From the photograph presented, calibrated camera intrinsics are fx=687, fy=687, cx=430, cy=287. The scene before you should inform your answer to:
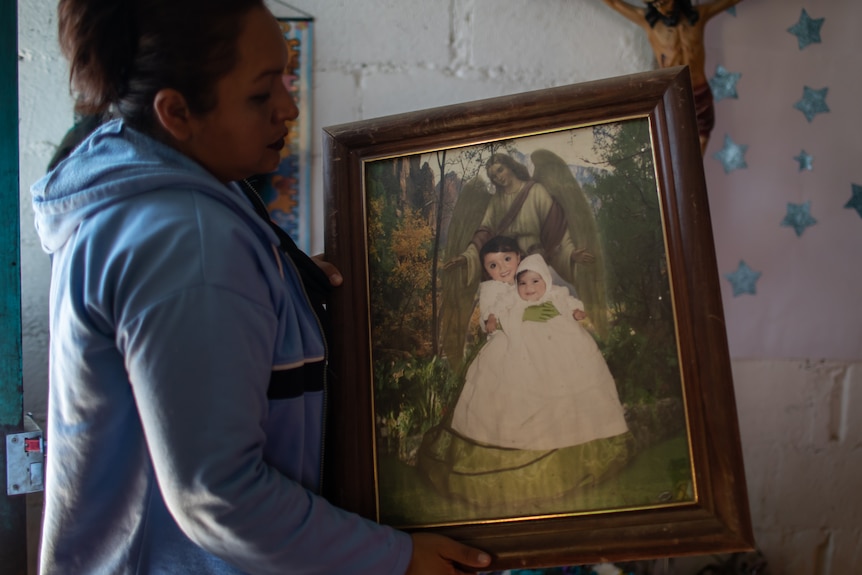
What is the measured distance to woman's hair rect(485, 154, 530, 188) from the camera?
1093 millimetres

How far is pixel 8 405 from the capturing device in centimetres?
159

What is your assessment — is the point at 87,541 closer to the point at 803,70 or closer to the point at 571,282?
the point at 571,282

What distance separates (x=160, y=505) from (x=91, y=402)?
157 millimetres

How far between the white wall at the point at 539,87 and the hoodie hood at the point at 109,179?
1.17 meters

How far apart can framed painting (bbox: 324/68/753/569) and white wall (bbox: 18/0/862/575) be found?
957 mm

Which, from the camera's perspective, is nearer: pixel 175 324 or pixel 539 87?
pixel 175 324

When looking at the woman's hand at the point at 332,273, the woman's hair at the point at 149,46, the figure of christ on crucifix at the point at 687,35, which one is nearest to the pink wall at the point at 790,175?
the figure of christ on crucifix at the point at 687,35

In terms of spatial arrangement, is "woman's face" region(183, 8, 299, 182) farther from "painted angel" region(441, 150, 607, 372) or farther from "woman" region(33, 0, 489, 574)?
"painted angel" region(441, 150, 607, 372)

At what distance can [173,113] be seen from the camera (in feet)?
2.73

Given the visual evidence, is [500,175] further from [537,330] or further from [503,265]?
[537,330]

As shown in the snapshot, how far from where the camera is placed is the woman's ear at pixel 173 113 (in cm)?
82

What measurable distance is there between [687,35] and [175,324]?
1553mm

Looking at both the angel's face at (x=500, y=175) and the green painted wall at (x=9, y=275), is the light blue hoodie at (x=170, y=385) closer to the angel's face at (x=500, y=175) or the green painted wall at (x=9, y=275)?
the angel's face at (x=500, y=175)

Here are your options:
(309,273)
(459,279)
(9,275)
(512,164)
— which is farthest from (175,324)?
(9,275)
